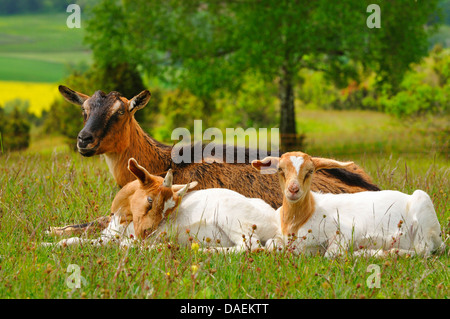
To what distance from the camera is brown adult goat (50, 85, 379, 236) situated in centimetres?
686

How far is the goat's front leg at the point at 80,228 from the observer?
21.0 feet

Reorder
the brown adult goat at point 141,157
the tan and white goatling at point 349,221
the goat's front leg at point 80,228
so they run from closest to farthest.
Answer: the tan and white goatling at point 349,221, the goat's front leg at point 80,228, the brown adult goat at point 141,157

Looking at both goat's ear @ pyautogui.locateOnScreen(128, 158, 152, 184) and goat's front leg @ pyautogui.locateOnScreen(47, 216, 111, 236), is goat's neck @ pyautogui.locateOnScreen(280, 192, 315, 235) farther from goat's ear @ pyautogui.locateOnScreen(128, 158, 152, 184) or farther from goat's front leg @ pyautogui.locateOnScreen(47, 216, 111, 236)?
goat's front leg @ pyautogui.locateOnScreen(47, 216, 111, 236)

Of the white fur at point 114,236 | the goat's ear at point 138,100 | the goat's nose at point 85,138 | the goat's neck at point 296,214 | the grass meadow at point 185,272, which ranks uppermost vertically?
the goat's ear at point 138,100

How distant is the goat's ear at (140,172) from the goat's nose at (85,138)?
0.97m

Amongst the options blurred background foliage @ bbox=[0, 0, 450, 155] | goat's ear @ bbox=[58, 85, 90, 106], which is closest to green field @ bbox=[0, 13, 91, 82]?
blurred background foliage @ bbox=[0, 0, 450, 155]

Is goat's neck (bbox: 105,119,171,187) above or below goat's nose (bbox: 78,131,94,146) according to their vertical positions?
below

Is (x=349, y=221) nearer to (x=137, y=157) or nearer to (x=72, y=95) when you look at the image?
(x=137, y=157)

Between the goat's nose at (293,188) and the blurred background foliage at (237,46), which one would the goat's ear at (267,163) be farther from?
the blurred background foliage at (237,46)

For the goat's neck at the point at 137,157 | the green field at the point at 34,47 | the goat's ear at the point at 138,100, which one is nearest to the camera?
the goat's ear at the point at 138,100

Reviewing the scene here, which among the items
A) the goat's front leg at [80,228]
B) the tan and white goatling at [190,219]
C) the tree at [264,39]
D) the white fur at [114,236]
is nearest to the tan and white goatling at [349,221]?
the tan and white goatling at [190,219]

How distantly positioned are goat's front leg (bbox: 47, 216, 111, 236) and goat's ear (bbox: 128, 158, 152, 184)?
0.81 m

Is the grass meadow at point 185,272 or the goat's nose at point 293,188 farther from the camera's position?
the goat's nose at point 293,188
